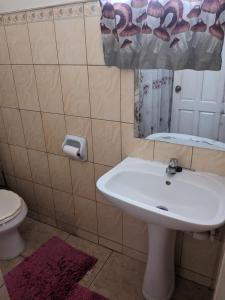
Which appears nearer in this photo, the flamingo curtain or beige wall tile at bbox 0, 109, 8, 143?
the flamingo curtain

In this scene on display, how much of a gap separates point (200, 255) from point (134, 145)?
31.2 inches

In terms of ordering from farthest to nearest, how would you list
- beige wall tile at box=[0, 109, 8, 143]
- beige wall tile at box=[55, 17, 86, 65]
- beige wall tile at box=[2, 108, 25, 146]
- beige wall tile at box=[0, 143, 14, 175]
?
beige wall tile at box=[0, 143, 14, 175] < beige wall tile at box=[0, 109, 8, 143] < beige wall tile at box=[2, 108, 25, 146] < beige wall tile at box=[55, 17, 86, 65]

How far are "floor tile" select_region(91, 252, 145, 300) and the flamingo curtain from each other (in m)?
1.34

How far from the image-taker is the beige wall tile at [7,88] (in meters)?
1.73

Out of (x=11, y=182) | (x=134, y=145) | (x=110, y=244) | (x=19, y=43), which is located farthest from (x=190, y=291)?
(x=19, y=43)

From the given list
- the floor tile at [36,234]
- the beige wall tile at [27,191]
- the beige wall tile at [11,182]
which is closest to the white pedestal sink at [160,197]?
the floor tile at [36,234]

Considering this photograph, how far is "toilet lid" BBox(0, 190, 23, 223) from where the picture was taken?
64.2 inches

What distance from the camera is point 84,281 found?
1.59 meters

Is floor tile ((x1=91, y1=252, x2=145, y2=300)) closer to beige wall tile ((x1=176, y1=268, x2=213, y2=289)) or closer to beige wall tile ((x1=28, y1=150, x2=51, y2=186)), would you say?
beige wall tile ((x1=176, y1=268, x2=213, y2=289))

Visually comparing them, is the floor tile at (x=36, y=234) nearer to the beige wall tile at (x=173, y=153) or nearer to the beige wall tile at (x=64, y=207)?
the beige wall tile at (x=64, y=207)

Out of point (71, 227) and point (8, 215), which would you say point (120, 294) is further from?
point (8, 215)

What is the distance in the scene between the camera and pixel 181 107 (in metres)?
1.26

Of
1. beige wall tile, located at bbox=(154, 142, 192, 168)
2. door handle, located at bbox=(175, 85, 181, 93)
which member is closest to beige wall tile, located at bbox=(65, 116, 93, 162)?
beige wall tile, located at bbox=(154, 142, 192, 168)

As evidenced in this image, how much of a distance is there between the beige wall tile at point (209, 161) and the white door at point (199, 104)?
0.08 metres
